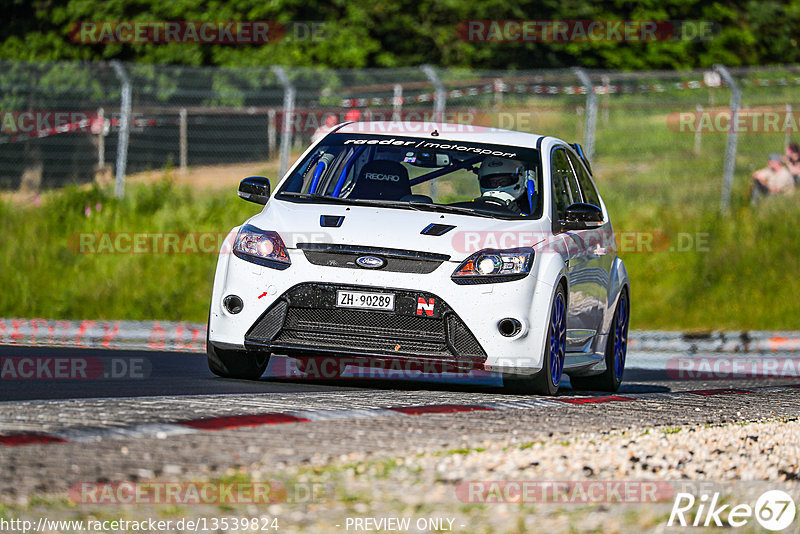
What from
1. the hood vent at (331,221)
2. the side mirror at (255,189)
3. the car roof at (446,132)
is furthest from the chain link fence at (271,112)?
the hood vent at (331,221)

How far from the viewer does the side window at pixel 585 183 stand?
37.7 ft

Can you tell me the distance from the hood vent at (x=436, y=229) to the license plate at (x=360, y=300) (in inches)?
18.8

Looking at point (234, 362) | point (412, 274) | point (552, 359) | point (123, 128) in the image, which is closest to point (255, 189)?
point (234, 362)

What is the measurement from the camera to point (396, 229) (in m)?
9.12

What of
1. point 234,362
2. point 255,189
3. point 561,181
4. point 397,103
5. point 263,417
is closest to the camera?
point 263,417

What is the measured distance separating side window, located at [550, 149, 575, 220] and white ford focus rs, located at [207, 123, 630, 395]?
0.19 feet

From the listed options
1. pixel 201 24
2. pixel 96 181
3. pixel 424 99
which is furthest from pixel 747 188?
pixel 201 24

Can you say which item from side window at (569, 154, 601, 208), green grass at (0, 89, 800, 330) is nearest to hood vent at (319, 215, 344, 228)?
side window at (569, 154, 601, 208)

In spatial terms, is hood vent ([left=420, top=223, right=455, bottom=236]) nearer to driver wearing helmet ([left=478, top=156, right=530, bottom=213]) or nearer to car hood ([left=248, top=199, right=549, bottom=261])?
car hood ([left=248, top=199, right=549, bottom=261])

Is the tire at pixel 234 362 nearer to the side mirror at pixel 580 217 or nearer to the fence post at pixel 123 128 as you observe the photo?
the side mirror at pixel 580 217

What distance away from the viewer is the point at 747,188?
2236 cm

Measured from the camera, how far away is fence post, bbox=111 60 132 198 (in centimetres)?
2008

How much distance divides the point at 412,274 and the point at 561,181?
7.31 feet

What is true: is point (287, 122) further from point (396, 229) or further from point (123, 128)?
point (396, 229)
